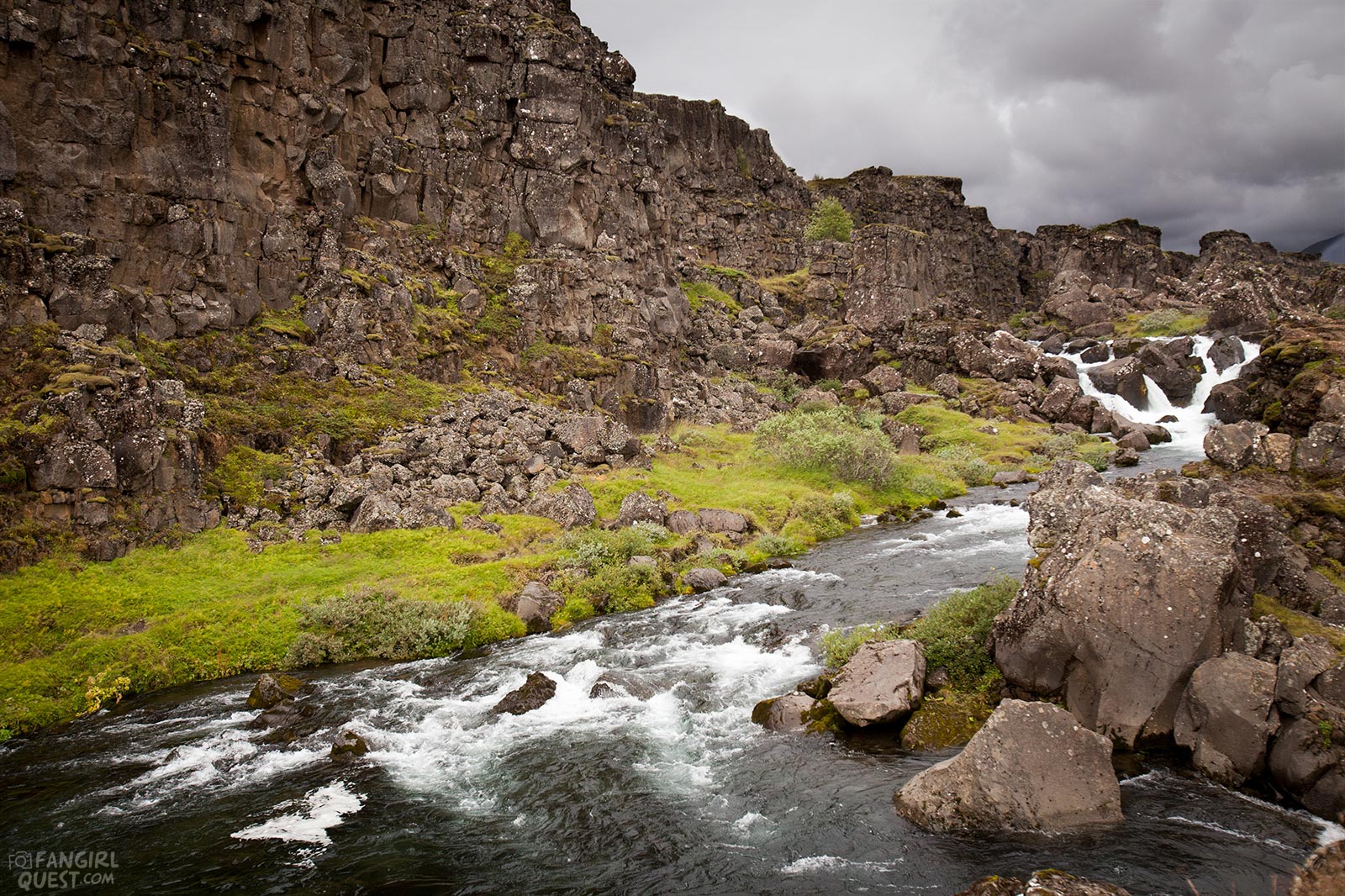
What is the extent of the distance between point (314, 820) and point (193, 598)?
14.9 metres

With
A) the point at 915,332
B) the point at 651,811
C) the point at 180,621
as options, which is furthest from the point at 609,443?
the point at 915,332

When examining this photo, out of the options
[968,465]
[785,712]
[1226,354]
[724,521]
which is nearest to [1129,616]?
[785,712]

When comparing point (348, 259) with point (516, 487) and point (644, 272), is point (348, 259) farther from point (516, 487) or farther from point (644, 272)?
point (644, 272)

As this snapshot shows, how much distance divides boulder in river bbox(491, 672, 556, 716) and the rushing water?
30 cm

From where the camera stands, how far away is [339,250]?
47.8 metres

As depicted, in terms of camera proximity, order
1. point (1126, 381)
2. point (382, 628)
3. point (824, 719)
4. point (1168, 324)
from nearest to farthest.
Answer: point (824, 719) → point (382, 628) → point (1126, 381) → point (1168, 324)

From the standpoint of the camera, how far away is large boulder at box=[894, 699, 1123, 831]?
1244 centimetres

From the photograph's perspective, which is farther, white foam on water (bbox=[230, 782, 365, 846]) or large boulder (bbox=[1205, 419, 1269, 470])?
large boulder (bbox=[1205, 419, 1269, 470])

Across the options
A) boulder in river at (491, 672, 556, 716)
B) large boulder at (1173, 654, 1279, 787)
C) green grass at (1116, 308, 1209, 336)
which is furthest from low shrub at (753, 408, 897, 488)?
green grass at (1116, 308, 1209, 336)

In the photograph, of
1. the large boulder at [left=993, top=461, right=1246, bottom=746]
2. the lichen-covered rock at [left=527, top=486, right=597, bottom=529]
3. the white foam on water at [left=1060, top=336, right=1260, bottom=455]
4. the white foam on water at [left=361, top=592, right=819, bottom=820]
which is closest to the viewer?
the large boulder at [left=993, top=461, right=1246, bottom=746]

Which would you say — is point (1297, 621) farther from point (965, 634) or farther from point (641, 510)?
point (641, 510)

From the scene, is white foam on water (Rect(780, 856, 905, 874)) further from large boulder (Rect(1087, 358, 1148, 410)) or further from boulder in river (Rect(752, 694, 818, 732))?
large boulder (Rect(1087, 358, 1148, 410))

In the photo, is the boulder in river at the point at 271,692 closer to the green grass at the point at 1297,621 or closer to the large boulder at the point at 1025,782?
the large boulder at the point at 1025,782

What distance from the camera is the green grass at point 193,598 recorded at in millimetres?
21359
